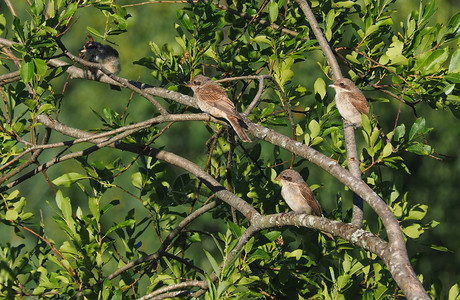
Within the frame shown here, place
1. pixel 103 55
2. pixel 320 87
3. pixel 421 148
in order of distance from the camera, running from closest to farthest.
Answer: pixel 421 148 < pixel 320 87 < pixel 103 55

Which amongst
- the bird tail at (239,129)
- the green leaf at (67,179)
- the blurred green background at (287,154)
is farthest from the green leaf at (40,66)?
the blurred green background at (287,154)

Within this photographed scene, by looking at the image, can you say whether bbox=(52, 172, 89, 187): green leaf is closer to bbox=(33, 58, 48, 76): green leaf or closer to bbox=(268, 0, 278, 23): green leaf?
bbox=(33, 58, 48, 76): green leaf

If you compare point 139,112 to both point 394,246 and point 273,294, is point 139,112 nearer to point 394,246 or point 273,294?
point 273,294

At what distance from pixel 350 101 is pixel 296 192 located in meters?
1.00

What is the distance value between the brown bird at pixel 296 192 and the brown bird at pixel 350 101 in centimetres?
58

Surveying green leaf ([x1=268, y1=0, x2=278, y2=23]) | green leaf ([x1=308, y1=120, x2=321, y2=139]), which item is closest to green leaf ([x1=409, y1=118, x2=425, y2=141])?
green leaf ([x1=308, y1=120, x2=321, y2=139])

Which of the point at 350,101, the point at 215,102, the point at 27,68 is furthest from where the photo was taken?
the point at 350,101

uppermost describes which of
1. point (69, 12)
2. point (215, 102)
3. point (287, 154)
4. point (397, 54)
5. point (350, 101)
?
point (69, 12)

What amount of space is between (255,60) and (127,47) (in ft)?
10.0

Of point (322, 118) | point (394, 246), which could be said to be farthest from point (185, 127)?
point (394, 246)

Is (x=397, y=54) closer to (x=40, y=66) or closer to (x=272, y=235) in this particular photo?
(x=272, y=235)

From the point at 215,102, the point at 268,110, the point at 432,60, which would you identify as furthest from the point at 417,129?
the point at 215,102

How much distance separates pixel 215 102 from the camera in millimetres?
4551

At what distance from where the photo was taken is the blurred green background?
6258 mm
